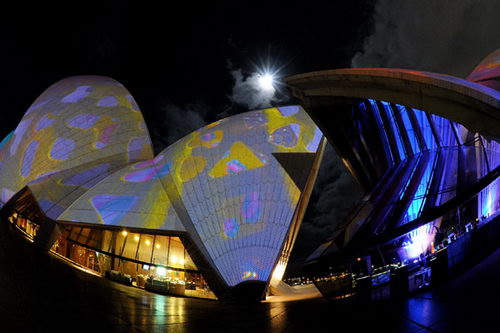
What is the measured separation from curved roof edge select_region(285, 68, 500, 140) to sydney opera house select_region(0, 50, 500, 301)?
0.02 metres

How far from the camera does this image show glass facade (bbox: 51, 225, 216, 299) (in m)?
15.4

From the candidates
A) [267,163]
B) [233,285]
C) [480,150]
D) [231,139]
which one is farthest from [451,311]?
[231,139]

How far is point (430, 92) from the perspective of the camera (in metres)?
5.05

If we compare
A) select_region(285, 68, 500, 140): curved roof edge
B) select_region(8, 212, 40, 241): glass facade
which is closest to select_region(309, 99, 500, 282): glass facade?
select_region(285, 68, 500, 140): curved roof edge

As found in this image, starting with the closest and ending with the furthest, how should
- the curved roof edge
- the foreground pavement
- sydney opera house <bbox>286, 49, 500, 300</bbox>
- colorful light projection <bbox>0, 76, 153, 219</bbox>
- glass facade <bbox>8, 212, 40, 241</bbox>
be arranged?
the foreground pavement, the curved roof edge, sydney opera house <bbox>286, 49, 500, 300</bbox>, colorful light projection <bbox>0, 76, 153, 219</bbox>, glass facade <bbox>8, 212, 40, 241</bbox>

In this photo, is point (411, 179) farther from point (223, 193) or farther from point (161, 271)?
point (161, 271)

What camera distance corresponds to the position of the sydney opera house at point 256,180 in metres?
5.77

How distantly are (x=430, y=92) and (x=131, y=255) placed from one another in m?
15.8

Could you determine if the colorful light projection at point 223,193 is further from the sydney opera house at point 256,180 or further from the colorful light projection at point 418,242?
the colorful light projection at point 418,242

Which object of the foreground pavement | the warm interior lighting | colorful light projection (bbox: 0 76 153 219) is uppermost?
colorful light projection (bbox: 0 76 153 219)

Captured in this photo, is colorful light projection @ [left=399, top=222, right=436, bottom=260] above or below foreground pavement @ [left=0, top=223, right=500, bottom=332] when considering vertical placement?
above

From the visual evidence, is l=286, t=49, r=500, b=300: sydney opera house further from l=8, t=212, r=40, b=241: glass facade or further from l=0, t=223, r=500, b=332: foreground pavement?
l=8, t=212, r=40, b=241: glass facade

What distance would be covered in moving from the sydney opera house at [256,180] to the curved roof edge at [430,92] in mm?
23

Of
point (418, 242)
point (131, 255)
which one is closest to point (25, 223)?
point (131, 255)
